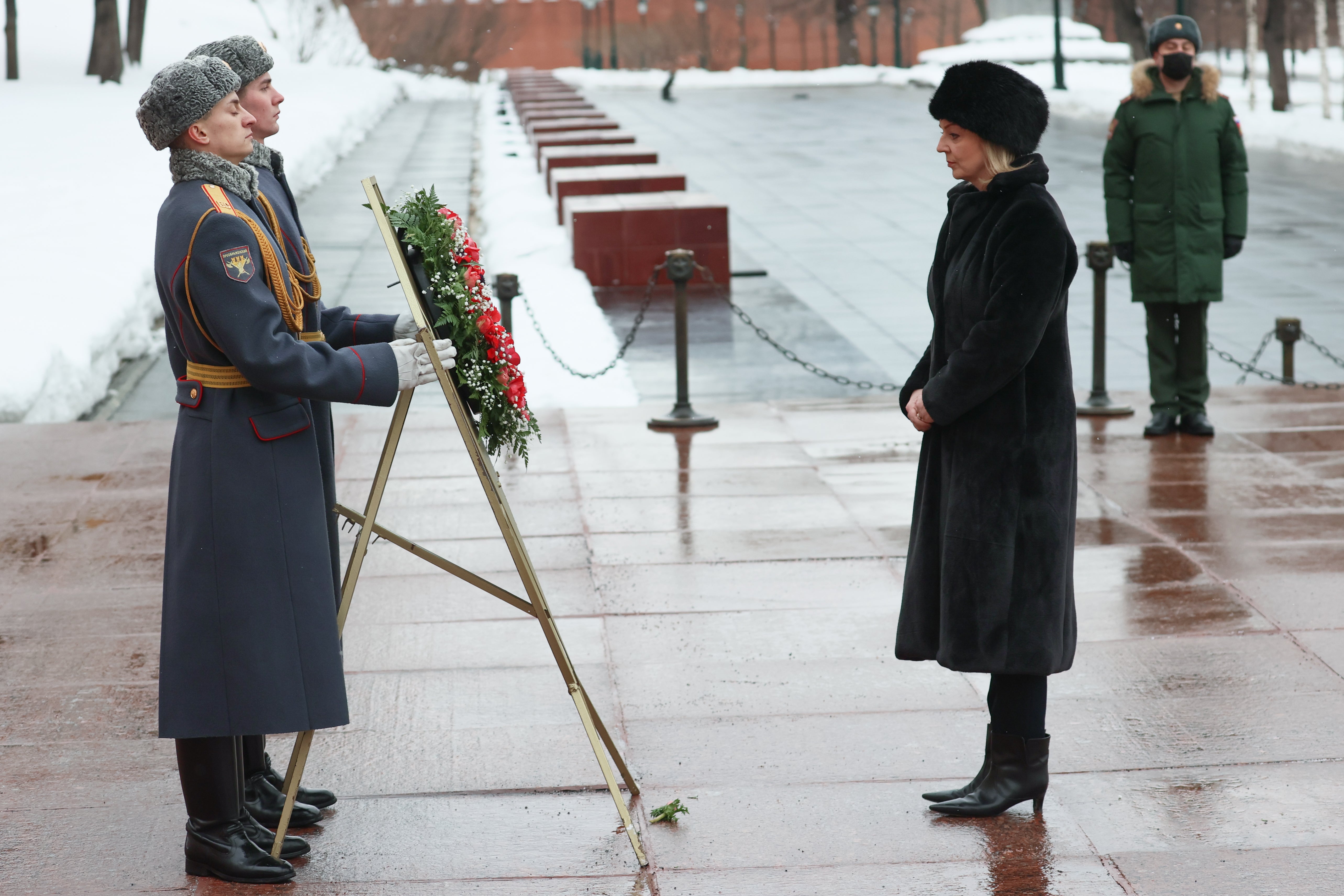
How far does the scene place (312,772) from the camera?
13.1 feet

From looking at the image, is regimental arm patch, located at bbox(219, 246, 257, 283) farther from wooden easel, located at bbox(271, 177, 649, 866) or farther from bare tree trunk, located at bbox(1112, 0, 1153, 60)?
bare tree trunk, located at bbox(1112, 0, 1153, 60)

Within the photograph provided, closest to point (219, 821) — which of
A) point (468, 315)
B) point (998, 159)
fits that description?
point (468, 315)

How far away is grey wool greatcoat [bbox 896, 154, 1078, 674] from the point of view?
11.3 ft

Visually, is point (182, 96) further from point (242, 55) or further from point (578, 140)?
point (578, 140)

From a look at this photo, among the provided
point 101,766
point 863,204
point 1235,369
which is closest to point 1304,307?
point 1235,369

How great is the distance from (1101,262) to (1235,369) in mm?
2396

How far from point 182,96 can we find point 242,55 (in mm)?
277

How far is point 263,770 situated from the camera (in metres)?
3.79

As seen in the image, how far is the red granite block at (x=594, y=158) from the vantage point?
715 inches

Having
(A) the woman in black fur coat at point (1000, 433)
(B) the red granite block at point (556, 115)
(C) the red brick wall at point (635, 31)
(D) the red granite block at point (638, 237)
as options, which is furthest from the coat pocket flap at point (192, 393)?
(C) the red brick wall at point (635, 31)

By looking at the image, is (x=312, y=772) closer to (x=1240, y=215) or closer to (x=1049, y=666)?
(x=1049, y=666)

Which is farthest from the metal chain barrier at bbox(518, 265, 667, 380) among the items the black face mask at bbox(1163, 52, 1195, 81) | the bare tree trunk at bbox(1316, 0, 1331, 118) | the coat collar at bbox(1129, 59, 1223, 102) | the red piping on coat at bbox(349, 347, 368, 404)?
the bare tree trunk at bbox(1316, 0, 1331, 118)

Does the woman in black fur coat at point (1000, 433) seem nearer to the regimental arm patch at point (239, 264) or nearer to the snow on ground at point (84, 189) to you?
the regimental arm patch at point (239, 264)

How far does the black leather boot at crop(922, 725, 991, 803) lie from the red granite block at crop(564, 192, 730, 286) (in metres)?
9.64
